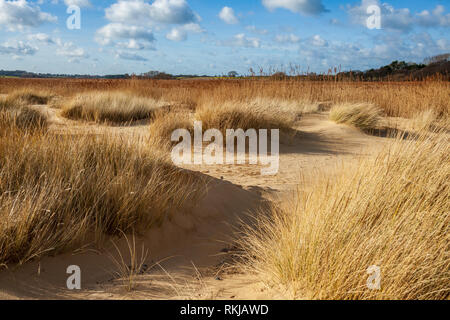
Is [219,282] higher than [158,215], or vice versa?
[158,215]

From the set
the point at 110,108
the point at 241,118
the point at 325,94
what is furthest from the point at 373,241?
the point at 325,94

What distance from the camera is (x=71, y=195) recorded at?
3154mm

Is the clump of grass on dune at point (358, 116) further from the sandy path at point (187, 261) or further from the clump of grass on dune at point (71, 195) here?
the clump of grass on dune at point (71, 195)

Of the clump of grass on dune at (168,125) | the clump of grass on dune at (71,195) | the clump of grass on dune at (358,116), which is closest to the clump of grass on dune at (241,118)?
the clump of grass on dune at (168,125)

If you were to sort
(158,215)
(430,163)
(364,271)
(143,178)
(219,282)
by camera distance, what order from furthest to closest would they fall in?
1. (143,178)
2. (158,215)
3. (430,163)
4. (219,282)
5. (364,271)

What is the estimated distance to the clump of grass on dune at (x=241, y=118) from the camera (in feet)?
26.5

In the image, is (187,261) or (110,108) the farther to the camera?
(110,108)

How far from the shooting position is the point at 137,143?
14.6ft

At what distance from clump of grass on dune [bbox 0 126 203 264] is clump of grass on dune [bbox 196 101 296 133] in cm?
389

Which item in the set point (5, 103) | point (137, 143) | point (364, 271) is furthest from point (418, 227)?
point (5, 103)

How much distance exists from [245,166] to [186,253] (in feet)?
10.7

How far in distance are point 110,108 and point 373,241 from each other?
1001cm

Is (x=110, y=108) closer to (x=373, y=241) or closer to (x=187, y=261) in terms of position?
(x=187, y=261)
